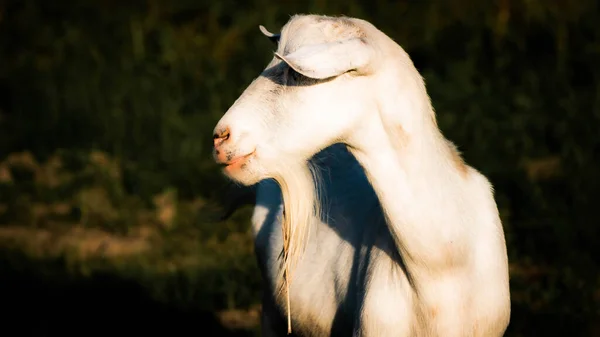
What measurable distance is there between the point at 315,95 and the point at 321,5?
25.9 ft

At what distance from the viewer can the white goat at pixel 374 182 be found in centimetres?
396

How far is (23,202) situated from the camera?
8.95m

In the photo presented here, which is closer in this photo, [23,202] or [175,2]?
[23,202]

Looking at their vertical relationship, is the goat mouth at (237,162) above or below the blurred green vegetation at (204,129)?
above

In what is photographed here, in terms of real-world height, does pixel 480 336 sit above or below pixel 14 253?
above

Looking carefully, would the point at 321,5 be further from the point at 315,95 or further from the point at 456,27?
the point at 315,95

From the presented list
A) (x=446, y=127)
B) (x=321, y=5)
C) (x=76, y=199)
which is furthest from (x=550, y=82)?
(x=76, y=199)

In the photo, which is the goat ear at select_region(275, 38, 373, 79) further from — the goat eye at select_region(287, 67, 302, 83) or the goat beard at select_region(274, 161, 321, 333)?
the goat beard at select_region(274, 161, 321, 333)

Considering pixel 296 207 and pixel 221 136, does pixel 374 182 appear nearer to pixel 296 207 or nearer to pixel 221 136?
pixel 296 207

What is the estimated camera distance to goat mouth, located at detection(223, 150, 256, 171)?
157 inches

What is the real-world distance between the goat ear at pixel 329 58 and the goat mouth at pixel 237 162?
1.26ft

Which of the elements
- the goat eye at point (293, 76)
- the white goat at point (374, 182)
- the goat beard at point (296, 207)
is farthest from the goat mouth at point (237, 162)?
the goat eye at point (293, 76)

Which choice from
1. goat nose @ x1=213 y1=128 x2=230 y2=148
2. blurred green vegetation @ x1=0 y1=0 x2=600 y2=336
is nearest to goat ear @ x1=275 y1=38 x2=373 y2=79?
goat nose @ x1=213 y1=128 x2=230 y2=148

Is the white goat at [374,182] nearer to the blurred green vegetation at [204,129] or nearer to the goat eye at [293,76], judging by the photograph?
the goat eye at [293,76]
